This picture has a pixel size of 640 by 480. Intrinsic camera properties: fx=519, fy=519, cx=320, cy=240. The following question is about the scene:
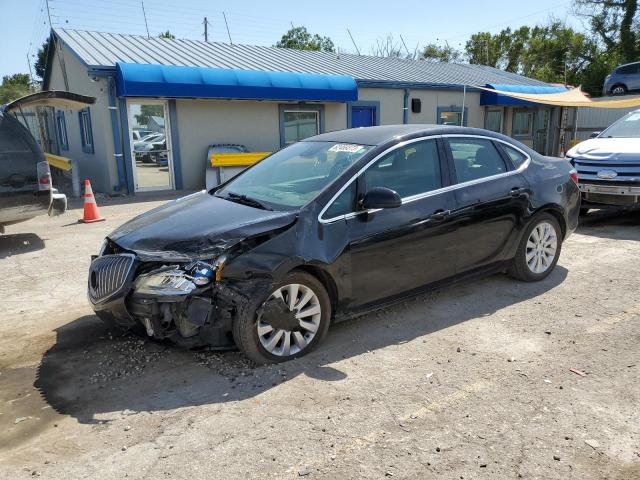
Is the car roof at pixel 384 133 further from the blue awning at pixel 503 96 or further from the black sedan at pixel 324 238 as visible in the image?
the blue awning at pixel 503 96

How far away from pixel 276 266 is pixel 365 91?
1437cm

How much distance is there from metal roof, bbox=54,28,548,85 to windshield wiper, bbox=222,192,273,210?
959 cm

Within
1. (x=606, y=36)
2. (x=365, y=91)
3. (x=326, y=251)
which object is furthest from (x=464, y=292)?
(x=606, y=36)

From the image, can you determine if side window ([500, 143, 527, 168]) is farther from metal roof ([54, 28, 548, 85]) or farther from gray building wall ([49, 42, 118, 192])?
gray building wall ([49, 42, 118, 192])

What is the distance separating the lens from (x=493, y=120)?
70.1 feet

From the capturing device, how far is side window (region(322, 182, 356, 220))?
3.97m

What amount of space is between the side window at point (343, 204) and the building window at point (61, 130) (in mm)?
17644

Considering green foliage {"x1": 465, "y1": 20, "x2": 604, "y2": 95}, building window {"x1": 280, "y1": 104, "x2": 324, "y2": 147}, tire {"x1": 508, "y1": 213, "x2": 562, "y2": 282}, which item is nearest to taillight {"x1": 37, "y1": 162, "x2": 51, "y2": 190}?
tire {"x1": 508, "y1": 213, "x2": 562, "y2": 282}

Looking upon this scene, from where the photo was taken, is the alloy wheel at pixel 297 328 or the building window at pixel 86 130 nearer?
the alloy wheel at pixel 297 328

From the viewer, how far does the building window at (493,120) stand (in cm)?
2091

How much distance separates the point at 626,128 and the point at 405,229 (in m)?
6.91

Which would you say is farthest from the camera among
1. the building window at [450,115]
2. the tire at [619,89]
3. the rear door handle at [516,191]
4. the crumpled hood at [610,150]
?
the tire at [619,89]

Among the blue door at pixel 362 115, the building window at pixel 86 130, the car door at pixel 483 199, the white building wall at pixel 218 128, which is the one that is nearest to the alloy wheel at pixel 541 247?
the car door at pixel 483 199

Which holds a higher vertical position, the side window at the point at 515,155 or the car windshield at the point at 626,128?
the car windshield at the point at 626,128
